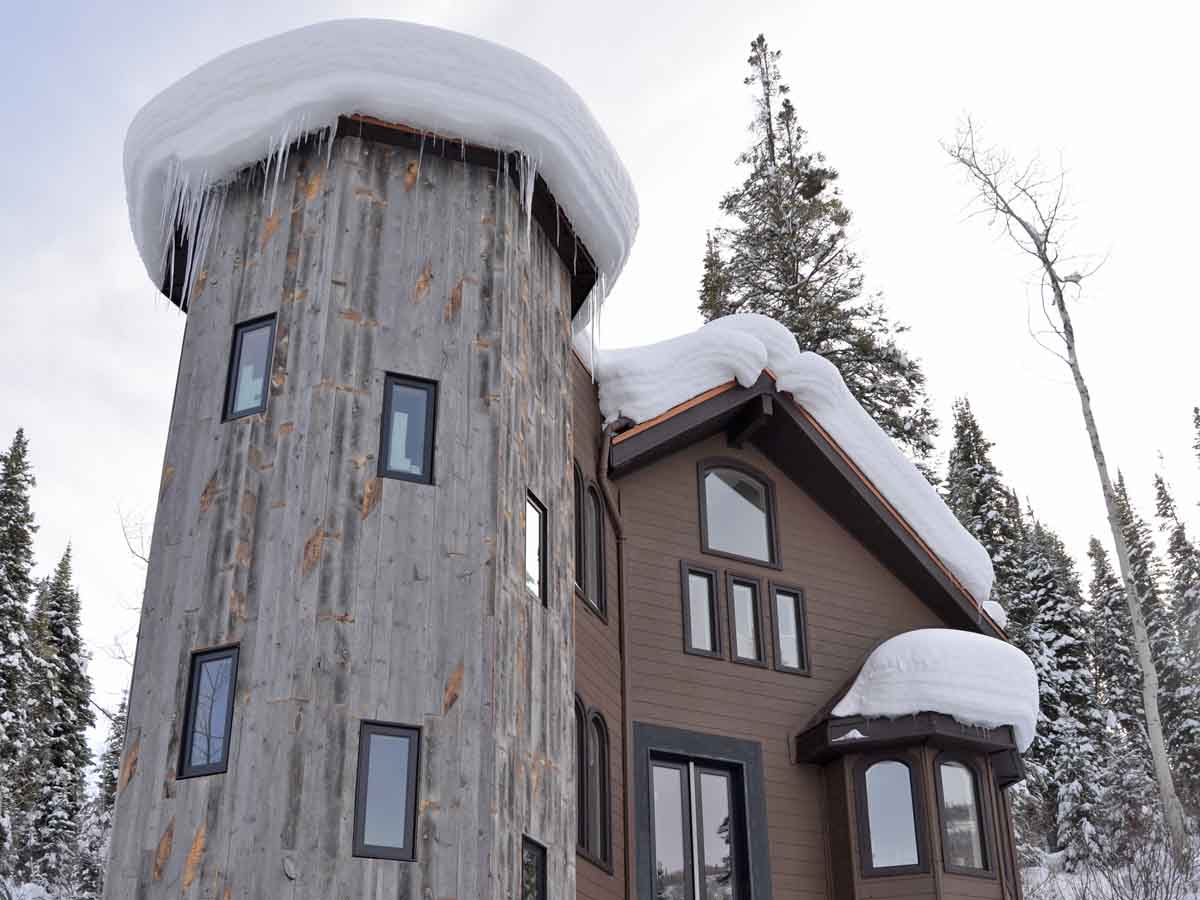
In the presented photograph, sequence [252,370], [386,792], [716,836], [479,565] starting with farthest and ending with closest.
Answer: [716,836] < [252,370] < [479,565] < [386,792]

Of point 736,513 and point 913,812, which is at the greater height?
point 736,513

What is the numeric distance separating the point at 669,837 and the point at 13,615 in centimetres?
1897

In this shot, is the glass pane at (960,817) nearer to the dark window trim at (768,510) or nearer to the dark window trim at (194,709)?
the dark window trim at (768,510)

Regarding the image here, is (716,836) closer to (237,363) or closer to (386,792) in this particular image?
(386,792)

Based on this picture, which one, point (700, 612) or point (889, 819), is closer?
point (889, 819)

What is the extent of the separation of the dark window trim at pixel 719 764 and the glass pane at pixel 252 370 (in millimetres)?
5175

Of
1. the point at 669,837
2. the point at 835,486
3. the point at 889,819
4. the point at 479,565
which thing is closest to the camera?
the point at 479,565

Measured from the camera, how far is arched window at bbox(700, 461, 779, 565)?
13953mm

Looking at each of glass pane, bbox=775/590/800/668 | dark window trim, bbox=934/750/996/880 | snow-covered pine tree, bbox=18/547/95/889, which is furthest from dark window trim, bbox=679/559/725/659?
snow-covered pine tree, bbox=18/547/95/889

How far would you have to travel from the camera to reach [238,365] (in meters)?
9.58

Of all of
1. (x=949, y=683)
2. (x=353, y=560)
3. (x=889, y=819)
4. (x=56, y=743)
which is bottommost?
(x=889, y=819)

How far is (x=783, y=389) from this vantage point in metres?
14.4

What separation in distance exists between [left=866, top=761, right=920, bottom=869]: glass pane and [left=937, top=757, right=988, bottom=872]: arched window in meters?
0.33

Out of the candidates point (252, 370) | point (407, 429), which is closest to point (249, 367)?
point (252, 370)
